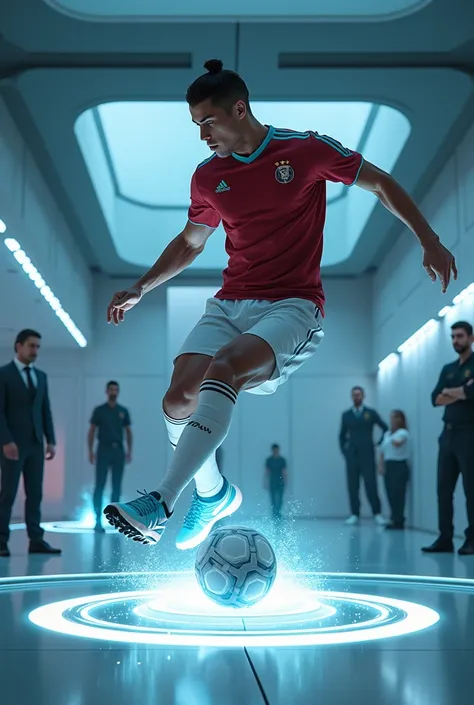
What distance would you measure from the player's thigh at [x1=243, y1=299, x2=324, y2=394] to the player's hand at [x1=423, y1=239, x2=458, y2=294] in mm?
448

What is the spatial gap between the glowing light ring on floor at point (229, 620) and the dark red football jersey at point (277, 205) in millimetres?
1099

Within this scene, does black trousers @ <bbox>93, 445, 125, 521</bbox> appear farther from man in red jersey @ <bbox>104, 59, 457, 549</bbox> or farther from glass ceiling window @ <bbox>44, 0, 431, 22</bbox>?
man in red jersey @ <bbox>104, 59, 457, 549</bbox>

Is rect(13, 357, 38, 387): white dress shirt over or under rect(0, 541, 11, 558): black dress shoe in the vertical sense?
over

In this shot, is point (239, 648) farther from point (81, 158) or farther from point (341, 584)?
point (81, 158)

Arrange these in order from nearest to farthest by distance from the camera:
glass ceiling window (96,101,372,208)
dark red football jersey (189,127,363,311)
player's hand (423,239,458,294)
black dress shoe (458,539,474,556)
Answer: player's hand (423,239,458,294)
dark red football jersey (189,127,363,311)
black dress shoe (458,539,474,556)
glass ceiling window (96,101,372,208)

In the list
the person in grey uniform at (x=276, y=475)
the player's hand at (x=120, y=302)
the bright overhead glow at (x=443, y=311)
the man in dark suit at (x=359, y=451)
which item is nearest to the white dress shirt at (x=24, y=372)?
the player's hand at (x=120, y=302)

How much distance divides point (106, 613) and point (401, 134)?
293 inches

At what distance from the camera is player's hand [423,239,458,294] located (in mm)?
2578

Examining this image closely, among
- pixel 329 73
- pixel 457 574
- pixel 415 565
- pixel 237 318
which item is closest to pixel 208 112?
pixel 237 318

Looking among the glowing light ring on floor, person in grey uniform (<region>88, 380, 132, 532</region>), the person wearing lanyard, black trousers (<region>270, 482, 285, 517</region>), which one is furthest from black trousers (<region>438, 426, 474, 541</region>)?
black trousers (<region>270, 482, 285, 517</region>)

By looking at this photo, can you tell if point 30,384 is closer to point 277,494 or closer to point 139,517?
point 139,517

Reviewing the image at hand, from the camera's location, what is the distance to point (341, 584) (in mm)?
3715

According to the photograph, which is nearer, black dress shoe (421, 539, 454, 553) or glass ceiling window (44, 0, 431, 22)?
black dress shoe (421, 539, 454, 553)

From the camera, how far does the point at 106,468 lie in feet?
31.5
